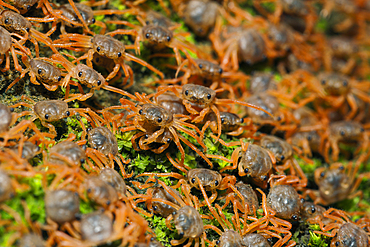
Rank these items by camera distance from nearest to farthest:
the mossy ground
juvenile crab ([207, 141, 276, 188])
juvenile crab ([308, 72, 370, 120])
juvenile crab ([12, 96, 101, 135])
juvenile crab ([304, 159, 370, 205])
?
the mossy ground → juvenile crab ([12, 96, 101, 135]) → juvenile crab ([207, 141, 276, 188]) → juvenile crab ([304, 159, 370, 205]) → juvenile crab ([308, 72, 370, 120])

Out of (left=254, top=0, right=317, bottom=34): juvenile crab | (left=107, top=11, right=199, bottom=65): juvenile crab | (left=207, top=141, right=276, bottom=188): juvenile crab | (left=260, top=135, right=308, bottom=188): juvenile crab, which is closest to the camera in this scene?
(left=207, top=141, right=276, bottom=188): juvenile crab

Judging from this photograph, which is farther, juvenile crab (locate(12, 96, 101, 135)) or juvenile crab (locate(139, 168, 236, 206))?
juvenile crab (locate(139, 168, 236, 206))

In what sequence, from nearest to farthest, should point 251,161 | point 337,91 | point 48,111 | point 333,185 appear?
point 48,111 < point 251,161 < point 333,185 < point 337,91

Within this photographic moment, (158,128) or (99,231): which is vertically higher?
(158,128)

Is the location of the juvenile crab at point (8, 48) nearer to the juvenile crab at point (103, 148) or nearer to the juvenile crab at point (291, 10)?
the juvenile crab at point (103, 148)

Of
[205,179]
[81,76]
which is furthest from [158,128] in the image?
[81,76]

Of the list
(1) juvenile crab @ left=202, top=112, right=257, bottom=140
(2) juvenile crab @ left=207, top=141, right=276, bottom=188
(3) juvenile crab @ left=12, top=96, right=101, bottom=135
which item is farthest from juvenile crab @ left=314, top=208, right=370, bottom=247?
(3) juvenile crab @ left=12, top=96, right=101, bottom=135

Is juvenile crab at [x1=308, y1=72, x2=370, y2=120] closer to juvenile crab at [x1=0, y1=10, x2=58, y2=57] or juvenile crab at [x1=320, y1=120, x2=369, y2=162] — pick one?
juvenile crab at [x1=320, y1=120, x2=369, y2=162]

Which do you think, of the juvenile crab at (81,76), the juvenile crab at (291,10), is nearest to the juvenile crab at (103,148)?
the juvenile crab at (81,76)

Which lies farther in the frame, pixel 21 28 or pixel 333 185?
pixel 333 185

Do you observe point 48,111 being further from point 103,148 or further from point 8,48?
point 8,48

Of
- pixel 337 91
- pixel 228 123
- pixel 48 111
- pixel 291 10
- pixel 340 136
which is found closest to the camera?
pixel 48 111

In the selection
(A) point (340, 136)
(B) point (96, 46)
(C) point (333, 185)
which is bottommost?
(C) point (333, 185)
